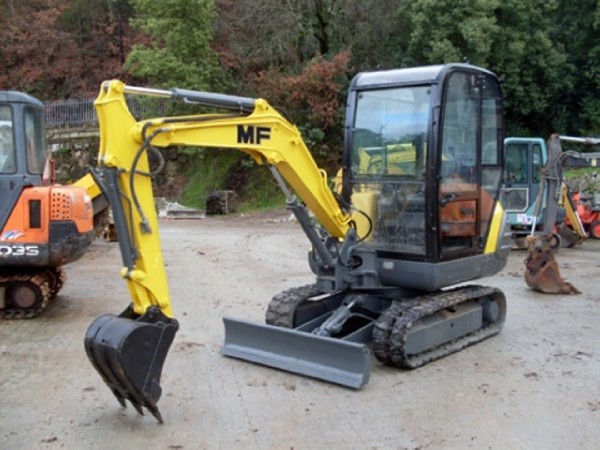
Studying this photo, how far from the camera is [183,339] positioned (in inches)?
285

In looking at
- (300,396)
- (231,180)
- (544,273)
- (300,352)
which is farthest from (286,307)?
(231,180)

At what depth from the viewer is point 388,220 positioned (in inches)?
263

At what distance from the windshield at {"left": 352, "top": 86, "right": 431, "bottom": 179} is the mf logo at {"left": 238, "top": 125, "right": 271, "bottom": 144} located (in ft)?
4.76

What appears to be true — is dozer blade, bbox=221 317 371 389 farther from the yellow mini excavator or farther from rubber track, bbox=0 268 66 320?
rubber track, bbox=0 268 66 320

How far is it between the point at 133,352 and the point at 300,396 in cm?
151

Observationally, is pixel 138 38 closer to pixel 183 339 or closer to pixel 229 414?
pixel 183 339

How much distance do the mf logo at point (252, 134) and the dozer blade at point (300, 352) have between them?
5.51 feet

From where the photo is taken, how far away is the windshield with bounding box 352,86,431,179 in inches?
254

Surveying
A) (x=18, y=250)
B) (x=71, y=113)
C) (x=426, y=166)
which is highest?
(x=71, y=113)

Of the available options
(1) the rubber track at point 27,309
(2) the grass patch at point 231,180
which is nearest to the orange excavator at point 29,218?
(1) the rubber track at point 27,309

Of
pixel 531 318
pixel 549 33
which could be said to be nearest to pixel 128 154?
pixel 531 318

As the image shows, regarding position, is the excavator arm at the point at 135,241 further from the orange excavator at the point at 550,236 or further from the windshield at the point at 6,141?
the orange excavator at the point at 550,236

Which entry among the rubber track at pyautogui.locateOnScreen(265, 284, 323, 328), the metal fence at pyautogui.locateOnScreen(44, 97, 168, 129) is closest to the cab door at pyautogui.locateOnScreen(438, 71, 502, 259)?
the rubber track at pyautogui.locateOnScreen(265, 284, 323, 328)

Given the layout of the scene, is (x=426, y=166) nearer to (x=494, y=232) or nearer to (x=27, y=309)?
(x=494, y=232)
